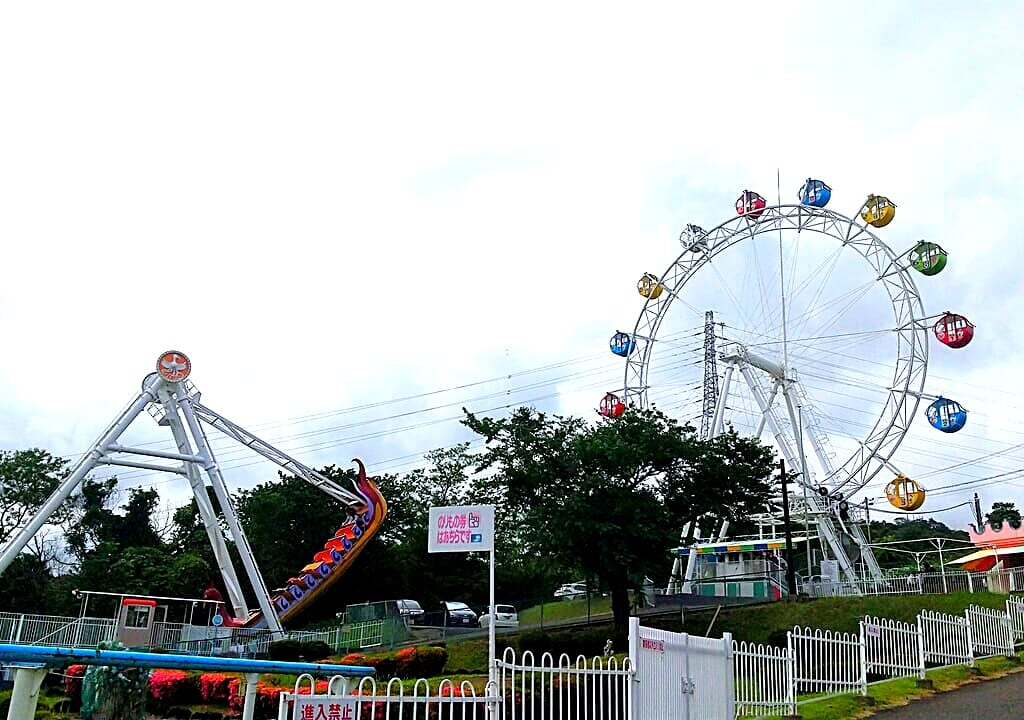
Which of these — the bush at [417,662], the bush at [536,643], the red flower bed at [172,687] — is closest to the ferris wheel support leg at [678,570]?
the bush at [536,643]

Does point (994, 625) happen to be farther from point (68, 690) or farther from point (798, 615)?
point (68, 690)

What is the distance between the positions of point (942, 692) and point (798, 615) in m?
16.7

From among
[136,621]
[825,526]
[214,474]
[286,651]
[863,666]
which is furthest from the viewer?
[825,526]

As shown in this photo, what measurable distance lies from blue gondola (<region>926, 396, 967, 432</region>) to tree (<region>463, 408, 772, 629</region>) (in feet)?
21.7

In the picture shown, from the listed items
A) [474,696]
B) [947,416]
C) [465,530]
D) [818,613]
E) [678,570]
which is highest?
[947,416]

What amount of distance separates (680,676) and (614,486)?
2443 cm

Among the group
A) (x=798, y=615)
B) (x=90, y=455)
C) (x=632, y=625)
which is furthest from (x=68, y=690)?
(x=798, y=615)

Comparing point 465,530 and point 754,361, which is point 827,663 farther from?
point 754,361

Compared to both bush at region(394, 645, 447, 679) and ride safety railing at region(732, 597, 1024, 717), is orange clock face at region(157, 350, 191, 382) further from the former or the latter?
ride safety railing at region(732, 597, 1024, 717)

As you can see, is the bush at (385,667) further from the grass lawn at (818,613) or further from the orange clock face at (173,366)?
the orange clock face at (173,366)

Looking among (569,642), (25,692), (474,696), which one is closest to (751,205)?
(569,642)

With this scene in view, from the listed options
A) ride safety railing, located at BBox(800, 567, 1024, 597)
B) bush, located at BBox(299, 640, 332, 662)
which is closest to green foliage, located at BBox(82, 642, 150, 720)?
bush, located at BBox(299, 640, 332, 662)

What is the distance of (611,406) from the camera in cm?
4275

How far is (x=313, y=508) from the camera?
48.5 metres
